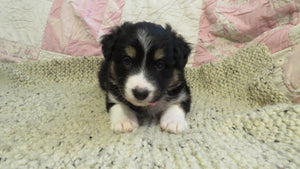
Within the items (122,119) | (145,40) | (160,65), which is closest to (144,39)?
(145,40)

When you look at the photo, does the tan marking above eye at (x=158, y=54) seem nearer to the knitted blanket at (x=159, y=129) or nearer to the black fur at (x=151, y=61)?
the black fur at (x=151, y=61)

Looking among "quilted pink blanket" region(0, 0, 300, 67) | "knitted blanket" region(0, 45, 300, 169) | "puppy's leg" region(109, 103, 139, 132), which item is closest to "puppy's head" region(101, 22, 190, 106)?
"puppy's leg" region(109, 103, 139, 132)

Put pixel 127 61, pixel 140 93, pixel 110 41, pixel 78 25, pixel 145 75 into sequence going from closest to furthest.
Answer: pixel 140 93, pixel 145 75, pixel 127 61, pixel 110 41, pixel 78 25

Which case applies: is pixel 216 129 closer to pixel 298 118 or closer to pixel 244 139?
pixel 244 139

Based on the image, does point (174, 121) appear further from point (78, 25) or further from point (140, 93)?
point (78, 25)

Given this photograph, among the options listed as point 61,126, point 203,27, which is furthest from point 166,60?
point 203,27

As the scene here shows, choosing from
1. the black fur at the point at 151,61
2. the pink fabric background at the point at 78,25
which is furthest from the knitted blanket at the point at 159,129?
the pink fabric background at the point at 78,25
